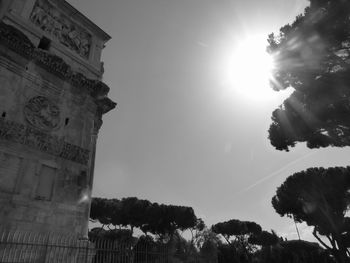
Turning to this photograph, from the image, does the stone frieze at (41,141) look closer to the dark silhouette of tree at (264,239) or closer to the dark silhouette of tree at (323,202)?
the dark silhouette of tree at (323,202)

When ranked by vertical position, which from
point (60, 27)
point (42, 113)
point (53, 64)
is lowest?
point (42, 113)

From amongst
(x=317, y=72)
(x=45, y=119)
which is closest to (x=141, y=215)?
(x=45, y=119)

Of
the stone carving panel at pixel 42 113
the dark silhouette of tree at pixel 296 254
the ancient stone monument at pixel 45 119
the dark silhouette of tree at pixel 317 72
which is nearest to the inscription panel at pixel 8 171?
the ancient stone monument at pixel 45 119

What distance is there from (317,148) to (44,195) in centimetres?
1180

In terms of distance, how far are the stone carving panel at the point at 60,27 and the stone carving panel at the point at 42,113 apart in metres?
3.61

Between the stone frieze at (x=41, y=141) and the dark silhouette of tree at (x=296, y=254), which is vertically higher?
the stone frieze at (x=41, y=141)

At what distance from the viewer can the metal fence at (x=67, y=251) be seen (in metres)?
7.02

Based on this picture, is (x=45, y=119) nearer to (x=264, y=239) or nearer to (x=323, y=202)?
(x=323, y=202)

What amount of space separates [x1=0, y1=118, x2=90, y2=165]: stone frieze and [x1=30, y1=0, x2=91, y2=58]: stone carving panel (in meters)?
4.91

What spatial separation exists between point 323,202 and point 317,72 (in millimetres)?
16979

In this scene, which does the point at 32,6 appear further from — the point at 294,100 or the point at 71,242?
the point at 294,100

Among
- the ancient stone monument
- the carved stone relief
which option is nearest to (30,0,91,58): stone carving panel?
the ancient stone monument

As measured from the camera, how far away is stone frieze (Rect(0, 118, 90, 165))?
8.66 meters

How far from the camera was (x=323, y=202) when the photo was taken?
2356cm
